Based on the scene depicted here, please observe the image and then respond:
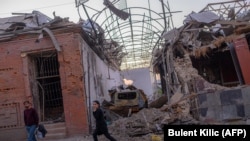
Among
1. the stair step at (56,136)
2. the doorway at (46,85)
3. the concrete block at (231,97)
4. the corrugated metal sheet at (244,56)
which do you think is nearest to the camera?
the concrete block at (231,97)

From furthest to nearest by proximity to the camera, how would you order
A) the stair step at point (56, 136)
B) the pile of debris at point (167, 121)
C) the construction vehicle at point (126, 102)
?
the construction vehicle at point (126, 102) → the stair step at point (56, 136) → the pile of debris at point (167, 121)

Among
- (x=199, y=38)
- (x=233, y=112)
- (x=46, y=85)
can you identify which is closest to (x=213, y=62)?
(x=199, y=38)

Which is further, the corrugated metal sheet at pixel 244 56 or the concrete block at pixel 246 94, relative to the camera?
the corrugated metal sheet at pixel 244 56

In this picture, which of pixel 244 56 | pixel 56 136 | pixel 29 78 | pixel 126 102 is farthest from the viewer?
pixel 126 102

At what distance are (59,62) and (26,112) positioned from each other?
4.18 m

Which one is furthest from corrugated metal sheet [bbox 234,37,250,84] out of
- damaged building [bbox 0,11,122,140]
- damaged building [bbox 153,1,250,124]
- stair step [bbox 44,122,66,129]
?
stair step [bbox 44,122,66,129]

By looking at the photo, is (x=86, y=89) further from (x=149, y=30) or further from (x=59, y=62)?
(x=149, y=30)

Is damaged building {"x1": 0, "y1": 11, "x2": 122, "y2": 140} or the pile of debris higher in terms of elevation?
damaged building {"x1": 0, "y1": 11, "x2": 122, "y2": 140}

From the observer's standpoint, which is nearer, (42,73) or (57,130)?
(57,130)

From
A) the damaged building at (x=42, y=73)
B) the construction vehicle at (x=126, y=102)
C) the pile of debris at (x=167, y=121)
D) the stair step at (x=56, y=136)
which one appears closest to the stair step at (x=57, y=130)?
the damaged building at (x=42, y=73)

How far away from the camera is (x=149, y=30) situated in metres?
21.7

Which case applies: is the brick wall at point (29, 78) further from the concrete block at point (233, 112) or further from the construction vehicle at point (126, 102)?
the concrete block at point (233, 112)

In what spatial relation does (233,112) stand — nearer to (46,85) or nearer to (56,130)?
(56,130)

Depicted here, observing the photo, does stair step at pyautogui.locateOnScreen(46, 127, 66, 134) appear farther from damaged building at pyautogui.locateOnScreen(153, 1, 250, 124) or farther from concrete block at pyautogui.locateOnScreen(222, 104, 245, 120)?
concrete block at pyautogui.locateOnScreen(222, 104, 245, 120)
